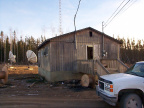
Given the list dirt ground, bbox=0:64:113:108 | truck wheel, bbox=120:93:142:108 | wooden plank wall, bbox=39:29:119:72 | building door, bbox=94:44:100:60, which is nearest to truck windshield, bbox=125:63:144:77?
truck wheel, bbox=120:93:142:108

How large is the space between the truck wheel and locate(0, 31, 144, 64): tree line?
47.2 metres

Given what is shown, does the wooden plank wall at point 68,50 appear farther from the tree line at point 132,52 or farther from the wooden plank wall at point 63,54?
the tree line at point 132,52

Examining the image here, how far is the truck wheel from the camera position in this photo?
4871 mm

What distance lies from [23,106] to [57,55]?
23.2ft

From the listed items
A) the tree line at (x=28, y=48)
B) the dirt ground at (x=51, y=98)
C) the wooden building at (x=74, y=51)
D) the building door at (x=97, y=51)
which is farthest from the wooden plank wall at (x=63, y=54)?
the tree line at (x=28, y=48)

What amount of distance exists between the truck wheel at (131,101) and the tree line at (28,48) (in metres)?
47.2

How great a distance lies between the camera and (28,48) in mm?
58125

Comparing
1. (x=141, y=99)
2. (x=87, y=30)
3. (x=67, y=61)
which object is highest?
(x=87, y=30)

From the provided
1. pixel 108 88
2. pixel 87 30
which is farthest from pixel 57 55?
pixel 108 88

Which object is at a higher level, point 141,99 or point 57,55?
point 57,55

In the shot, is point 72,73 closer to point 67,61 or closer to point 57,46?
point 67,61

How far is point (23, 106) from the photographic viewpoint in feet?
20.2

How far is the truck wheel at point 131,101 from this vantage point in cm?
487

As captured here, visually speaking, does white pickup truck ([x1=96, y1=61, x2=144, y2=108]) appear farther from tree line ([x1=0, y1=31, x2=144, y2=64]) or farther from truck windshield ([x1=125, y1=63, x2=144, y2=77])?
tree line ([x1=0, y1=31, x2=144, y2=64])
